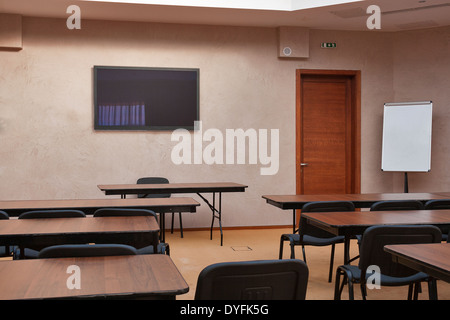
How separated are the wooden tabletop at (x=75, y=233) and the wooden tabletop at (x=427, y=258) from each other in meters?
1.43

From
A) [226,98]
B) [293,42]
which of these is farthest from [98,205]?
[293,42]

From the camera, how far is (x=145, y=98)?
270 inches

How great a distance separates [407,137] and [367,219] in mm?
4274

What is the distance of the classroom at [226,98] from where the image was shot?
651cm

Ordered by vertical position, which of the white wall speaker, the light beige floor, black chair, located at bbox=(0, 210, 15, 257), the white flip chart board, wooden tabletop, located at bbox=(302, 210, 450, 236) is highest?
the white wall speaker

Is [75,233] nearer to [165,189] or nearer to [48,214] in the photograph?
[48,214]

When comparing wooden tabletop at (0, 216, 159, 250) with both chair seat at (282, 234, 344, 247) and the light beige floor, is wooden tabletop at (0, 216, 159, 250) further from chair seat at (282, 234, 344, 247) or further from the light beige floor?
chair seat at (282, 234, 344, 247)

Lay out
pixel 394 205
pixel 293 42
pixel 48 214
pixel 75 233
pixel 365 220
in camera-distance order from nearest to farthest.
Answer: pixel 75 233
pixel 365 220
pixel 48 214
pixel 394 205
pixel 293 42

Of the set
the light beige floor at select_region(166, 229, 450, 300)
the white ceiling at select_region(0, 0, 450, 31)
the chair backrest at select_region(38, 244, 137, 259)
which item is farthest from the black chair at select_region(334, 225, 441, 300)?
the white ceiling at select_region(0, 0, 450, 31)

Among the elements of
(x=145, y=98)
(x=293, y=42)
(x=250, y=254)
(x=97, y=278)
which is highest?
(x=293, y=42)

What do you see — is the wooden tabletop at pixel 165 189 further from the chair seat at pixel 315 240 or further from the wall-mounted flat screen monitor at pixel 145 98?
the chair seat at pixel 315 240

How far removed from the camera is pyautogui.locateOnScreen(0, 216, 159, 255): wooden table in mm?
2838

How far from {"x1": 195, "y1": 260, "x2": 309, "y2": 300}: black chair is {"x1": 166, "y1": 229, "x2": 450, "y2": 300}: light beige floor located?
201cm

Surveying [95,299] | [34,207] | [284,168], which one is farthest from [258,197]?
[95,299]
